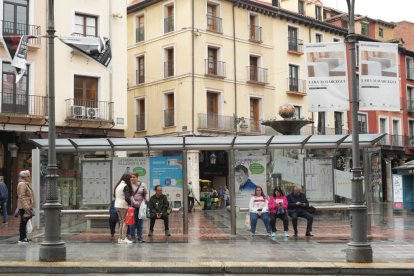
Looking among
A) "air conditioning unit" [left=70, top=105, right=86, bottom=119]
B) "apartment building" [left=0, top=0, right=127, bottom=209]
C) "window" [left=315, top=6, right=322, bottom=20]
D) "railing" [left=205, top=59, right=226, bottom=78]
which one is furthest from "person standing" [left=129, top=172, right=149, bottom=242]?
"window" [left=315, top=6, right=322, bottom=20]

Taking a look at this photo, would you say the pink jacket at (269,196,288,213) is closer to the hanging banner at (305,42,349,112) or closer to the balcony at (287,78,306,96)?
the hanging banner at (305,42,349,112)

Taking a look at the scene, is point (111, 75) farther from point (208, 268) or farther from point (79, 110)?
point (208, 268)

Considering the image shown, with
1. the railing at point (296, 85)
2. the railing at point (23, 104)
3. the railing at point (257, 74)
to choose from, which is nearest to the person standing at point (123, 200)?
the railing at point (23, 104)

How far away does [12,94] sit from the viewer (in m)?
28.7

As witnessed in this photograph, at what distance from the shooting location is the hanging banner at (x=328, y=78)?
1362 centimetres

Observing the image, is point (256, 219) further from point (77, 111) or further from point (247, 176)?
point (77, 111)

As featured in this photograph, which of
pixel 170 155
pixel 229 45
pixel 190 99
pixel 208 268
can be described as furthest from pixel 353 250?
pixel 229 45

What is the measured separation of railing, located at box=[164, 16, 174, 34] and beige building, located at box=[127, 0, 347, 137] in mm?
69

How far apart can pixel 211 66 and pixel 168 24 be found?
4.17m

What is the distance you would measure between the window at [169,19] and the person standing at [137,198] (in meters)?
25.3

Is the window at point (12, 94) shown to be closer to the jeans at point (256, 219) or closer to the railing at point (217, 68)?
the railing at point (217, 68)

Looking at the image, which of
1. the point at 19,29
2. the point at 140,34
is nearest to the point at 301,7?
the point at 140,34

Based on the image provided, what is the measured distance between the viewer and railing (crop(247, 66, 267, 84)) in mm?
42769

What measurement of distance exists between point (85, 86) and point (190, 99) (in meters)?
9.02
